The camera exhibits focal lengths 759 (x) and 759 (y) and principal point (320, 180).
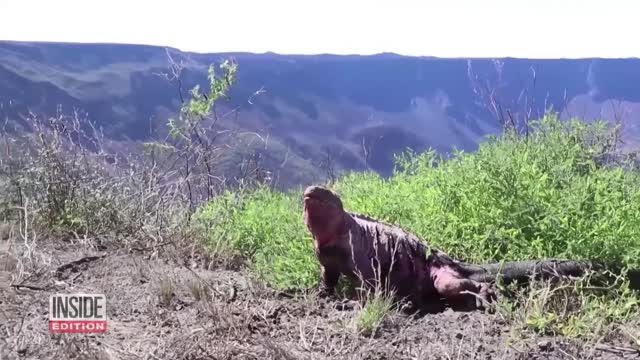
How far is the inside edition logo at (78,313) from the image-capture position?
3709mm

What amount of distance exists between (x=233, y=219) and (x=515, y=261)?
2494mm

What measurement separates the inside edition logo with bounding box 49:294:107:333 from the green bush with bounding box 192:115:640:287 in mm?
985

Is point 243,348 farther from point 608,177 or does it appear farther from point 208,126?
point 208,126

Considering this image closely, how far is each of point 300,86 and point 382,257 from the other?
13169mm

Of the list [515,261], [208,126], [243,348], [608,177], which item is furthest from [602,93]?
[243,348]

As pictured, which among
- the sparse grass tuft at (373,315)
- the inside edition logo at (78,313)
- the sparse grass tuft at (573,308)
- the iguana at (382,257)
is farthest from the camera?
the iguana at (382,257)

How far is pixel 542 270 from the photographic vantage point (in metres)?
3.71

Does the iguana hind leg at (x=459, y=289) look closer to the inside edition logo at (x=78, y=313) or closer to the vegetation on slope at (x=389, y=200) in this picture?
the vegetation on slope at (x=389, y=200)

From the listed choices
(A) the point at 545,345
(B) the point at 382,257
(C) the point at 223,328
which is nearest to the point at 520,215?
(B) the point at 382,257

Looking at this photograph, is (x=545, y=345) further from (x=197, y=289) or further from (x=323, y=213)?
(x=197, y=289)

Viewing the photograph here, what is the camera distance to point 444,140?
49.0 feet

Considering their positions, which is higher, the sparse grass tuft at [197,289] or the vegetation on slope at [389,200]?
the vegetation on slope at [389,200]

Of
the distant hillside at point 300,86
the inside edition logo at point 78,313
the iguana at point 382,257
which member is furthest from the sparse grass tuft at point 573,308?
the distant hillside at point 300,86

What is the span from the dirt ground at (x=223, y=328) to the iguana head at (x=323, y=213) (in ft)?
1.24
